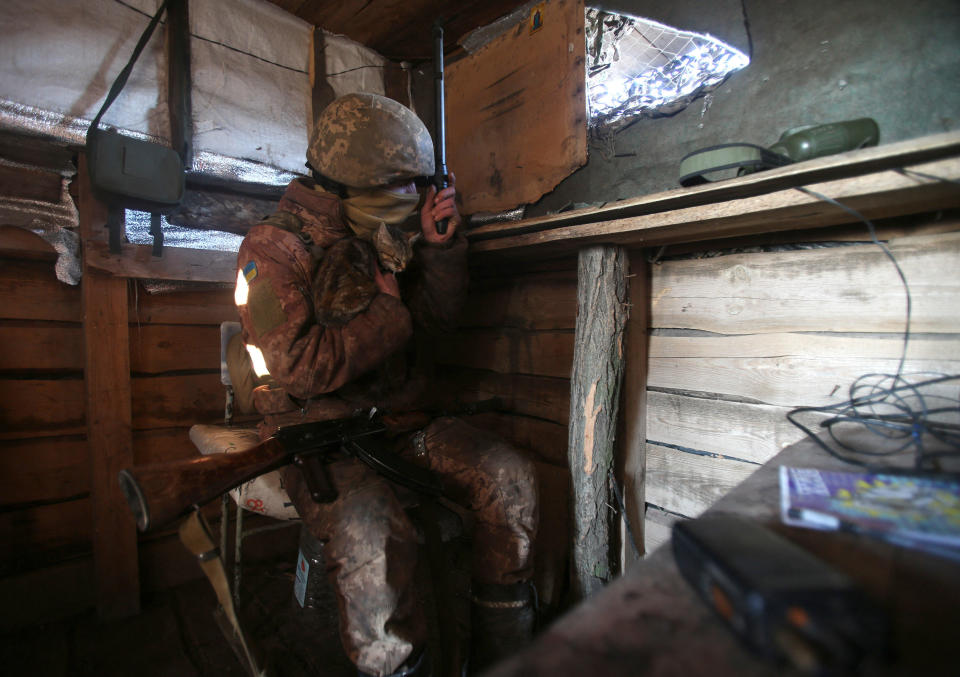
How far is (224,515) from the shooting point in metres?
1.87

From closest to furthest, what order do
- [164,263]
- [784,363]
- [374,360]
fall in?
[784,363] < [374,360] < [164,263]

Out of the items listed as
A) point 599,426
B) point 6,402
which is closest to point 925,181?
point 599,426

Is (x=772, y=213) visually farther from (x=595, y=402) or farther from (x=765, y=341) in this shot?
(x=595, y=402)

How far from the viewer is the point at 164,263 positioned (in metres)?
1.98

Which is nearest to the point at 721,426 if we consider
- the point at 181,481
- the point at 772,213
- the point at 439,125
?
the point at 772,213

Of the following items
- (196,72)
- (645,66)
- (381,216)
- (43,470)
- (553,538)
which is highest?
(196,72)

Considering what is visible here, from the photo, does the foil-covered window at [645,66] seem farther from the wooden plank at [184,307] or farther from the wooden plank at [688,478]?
the wooden plank at [184,307]

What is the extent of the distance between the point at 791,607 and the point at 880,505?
39 centimetres

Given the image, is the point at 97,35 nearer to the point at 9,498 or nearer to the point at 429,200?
the point at 429,200

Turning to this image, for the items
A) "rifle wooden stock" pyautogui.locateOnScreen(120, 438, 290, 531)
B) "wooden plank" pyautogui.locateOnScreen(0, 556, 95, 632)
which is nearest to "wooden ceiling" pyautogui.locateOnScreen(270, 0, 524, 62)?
"rifle wooden stock" pyautogui.locateOnScreen(120, 438, 290, 531)

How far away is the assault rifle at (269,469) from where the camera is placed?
41.2 inches

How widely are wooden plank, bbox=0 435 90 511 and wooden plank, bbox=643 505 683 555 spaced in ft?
7.30

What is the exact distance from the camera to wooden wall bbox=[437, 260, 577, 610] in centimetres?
191

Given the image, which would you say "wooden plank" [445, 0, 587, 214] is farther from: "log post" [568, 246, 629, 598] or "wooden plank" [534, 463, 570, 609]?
"wooden plank" [534, 463, 570, 609]
